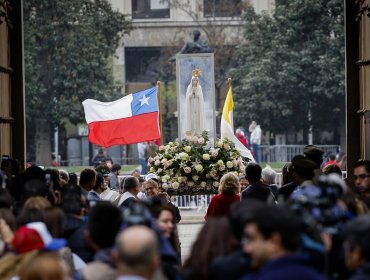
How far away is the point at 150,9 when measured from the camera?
72812 mm

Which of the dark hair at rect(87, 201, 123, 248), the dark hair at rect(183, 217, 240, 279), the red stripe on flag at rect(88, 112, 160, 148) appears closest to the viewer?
the dark hair at rect(183, 217, 240, 279)

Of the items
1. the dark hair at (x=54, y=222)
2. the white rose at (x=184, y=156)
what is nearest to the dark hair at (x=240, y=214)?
the dark hair at (x=54, y=222)

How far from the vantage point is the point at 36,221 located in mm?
9297

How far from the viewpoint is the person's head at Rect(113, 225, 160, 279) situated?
6383mm

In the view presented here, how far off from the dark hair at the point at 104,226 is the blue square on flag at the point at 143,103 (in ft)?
53.0

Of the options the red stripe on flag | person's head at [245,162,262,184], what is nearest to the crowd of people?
person's head at [245,162,262,184]

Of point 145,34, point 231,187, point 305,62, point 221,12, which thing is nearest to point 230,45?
point 221,12

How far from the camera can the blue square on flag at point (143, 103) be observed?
2456cm

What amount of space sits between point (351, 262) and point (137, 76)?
65.7m

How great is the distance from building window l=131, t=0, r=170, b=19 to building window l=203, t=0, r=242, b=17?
4566 mm

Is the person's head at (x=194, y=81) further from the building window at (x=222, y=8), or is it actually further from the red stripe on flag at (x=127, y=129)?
the building window at (x=222, y=8)

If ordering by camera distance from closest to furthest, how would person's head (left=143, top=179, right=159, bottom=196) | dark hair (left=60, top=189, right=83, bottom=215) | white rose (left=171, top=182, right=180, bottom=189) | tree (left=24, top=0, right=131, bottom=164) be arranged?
dark hair (left=60, top=189, right=83, bottom=215) < person's head (left=143, top=179, right=159, bottom=196) < white rose (left=171, top=182, right=180, bottom=189) < tree (left=24, top=0, right=131, bottom=164)

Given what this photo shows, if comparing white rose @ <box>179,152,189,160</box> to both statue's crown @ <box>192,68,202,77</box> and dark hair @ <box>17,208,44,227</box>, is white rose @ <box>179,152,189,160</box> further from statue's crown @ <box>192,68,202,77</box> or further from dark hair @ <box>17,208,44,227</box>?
dark hair @ <box>17,208,44,227</box>

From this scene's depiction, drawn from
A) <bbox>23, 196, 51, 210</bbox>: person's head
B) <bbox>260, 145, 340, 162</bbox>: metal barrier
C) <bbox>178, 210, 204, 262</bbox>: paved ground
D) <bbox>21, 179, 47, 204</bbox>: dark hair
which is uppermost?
<bbox>21, 179, 47, 204</bbox>: dark hair
